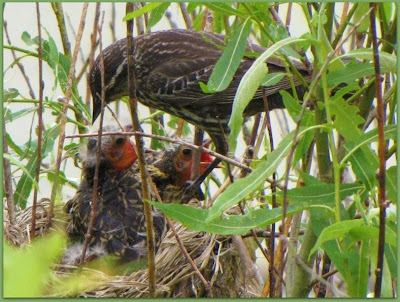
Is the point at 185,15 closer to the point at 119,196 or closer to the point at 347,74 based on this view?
the point at 119,196

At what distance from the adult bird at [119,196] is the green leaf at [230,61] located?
1.35 metres

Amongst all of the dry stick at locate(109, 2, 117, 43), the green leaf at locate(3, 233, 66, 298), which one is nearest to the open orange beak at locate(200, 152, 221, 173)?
the dry stick at locate(109, 2, 117, 43)

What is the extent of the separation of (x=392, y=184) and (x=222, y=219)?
395 millimetres

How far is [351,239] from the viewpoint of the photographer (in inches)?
55.7

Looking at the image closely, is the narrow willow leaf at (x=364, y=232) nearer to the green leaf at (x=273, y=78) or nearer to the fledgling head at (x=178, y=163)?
the green leaf at (x=273, y=78)

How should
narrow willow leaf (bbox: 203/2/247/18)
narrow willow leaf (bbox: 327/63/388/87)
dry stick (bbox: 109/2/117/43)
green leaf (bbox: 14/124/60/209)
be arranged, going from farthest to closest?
dry stick (bbox: 109/2/117/43), green leaf (bbox: 14/124/60/209), narrow willow leaf (bbox: 203/2/247/18), narrow willow leaf (bbox: 327/63/388/87)

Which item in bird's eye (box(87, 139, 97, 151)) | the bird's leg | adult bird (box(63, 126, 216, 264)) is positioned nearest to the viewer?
adult bird (box(63, 126, 216, 264))

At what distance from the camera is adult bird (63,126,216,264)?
9.45ft

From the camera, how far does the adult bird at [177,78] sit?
3.24m

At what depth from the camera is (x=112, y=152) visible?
3.19 m

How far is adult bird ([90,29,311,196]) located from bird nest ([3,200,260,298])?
56 centimetres

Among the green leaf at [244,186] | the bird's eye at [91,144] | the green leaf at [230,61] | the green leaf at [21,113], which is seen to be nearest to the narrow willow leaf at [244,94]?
the green leaf at [244,186]

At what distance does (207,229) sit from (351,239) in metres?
0.32

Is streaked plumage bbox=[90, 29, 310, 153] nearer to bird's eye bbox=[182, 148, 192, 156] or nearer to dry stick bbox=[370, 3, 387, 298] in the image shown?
bird's eye bbox=[182, 148, 192, 156]
